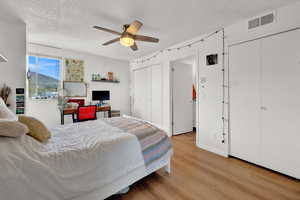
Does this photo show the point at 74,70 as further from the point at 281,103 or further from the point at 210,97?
the point at 281,103

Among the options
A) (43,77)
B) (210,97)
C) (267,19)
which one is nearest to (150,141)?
(210,97)

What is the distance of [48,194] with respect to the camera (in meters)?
1.10

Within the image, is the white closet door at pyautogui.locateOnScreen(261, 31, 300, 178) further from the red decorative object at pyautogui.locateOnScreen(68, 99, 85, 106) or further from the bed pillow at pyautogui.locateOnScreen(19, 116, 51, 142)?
the red decorative object at pyautogui.locateOnScreen(68, 99, 85, 106)

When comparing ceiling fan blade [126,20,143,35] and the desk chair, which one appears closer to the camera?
ceiling fan blade [126,20,143,35]

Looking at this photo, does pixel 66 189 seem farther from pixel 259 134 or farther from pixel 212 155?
pixel 259 134

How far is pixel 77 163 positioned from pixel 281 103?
9.17 feet

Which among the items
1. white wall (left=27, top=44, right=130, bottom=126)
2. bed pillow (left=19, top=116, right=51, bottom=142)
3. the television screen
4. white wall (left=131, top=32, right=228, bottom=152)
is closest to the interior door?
white wall (left=131, top=32, right=228, bottom=152)

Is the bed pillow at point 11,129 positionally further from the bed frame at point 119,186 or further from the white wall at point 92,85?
the white wall at point 92,85

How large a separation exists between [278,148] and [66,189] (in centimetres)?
281

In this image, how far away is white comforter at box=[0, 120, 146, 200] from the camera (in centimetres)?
101

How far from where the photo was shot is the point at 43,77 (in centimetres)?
390

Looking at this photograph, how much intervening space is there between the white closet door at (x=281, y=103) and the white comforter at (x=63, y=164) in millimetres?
2063

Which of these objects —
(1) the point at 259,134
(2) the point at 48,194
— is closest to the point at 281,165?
(1) the point at 259,134

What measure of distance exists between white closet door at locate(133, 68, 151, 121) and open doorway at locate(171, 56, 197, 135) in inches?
37.9
